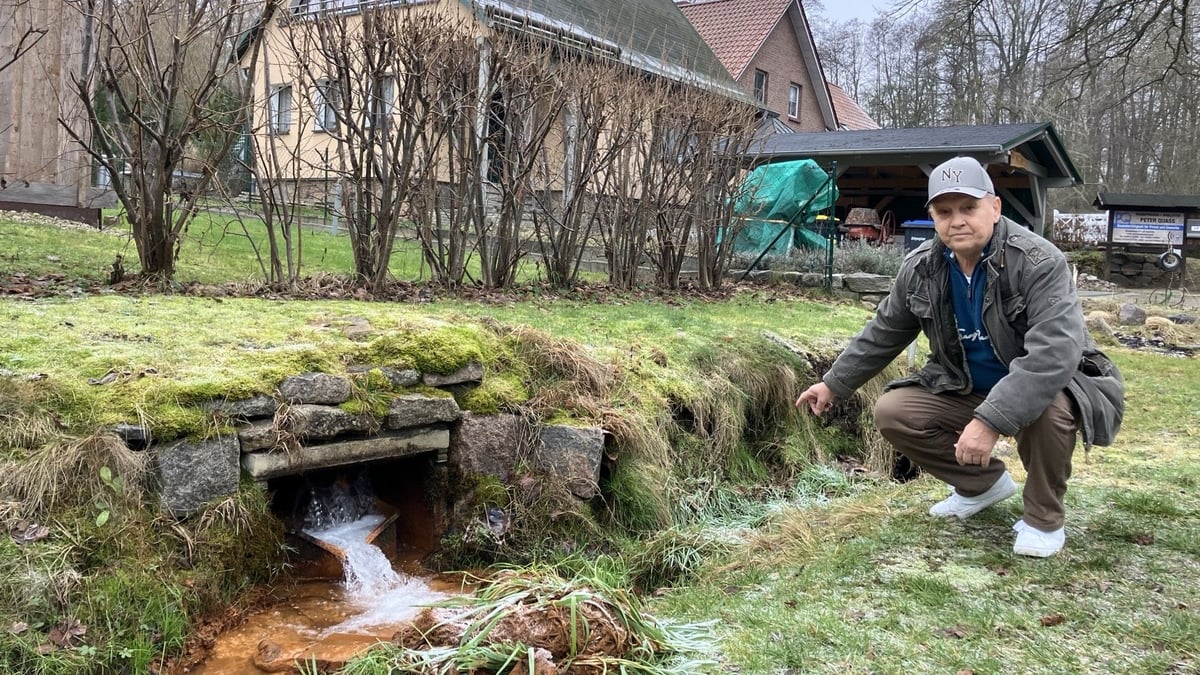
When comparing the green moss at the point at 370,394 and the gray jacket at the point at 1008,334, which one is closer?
the gray jacket at the point at 1008,334

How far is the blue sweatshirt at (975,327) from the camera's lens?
3342 mm

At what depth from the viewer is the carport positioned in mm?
15844

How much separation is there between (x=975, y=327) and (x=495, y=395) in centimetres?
227

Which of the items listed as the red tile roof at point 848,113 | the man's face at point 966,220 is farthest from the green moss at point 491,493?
the red tile roof at point 848,113

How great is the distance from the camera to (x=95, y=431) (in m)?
3.24

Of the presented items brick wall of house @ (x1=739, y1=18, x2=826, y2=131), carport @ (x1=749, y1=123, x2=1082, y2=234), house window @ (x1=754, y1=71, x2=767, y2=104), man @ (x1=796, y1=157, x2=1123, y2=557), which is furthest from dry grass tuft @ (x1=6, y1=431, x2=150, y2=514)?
house window @ (x1=754, y1=71, x2=767, y2=104)

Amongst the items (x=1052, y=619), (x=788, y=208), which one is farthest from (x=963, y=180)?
(x=788, y=208)

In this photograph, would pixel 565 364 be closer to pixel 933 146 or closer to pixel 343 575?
pixel 343 575

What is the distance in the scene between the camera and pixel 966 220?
325cm

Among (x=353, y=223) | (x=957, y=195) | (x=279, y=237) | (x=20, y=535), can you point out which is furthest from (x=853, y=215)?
(x=20, y=535)

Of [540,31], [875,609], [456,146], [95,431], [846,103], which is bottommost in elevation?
[875,609]

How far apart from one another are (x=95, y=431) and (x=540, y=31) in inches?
237

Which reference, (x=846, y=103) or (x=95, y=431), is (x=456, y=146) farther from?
(x=846, y=103)

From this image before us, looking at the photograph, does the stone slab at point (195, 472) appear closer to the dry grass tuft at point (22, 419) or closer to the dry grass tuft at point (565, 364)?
the dry grass tuft at point (22, 419)
